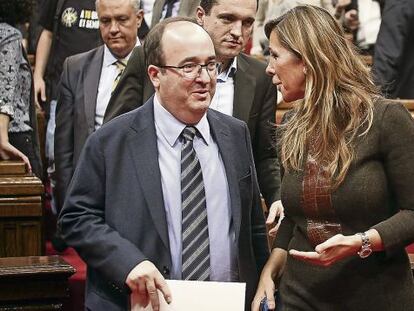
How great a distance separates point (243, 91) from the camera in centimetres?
427

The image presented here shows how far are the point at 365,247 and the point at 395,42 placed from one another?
10.9ft

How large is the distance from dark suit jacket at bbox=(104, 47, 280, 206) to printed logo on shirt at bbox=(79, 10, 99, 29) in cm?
227

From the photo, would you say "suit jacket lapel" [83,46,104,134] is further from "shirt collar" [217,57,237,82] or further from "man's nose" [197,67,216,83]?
"man's nose" [197,67,216,83]

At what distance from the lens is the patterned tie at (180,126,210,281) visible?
3.10m

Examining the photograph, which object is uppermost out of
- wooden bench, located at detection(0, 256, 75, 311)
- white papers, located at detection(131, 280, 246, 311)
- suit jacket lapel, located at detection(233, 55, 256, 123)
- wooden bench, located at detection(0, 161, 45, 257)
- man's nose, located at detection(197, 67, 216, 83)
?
man's nose, located at detection(197, 67, 216, 83)

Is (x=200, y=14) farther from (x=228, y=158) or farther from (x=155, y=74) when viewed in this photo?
(x=228, y=158)

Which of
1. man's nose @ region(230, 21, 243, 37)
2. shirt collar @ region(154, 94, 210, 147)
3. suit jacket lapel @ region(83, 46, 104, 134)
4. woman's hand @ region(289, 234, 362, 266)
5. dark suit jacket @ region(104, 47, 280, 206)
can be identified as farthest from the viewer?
suit jacket lapel @ region(83, 46, 104, 134)

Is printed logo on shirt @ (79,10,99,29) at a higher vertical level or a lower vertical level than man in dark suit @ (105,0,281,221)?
lower

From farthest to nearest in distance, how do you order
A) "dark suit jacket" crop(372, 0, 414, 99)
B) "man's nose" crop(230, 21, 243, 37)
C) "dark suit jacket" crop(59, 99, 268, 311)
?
"dark suit jacket" crop(372, 0, 414, 99), "man's nose" crop(230, 21, 243, 37), "dark suit jacket" crop(59, 99, 268, 311)

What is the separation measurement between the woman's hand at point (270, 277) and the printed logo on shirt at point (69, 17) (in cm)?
359

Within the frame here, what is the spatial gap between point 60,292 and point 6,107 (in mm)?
1517

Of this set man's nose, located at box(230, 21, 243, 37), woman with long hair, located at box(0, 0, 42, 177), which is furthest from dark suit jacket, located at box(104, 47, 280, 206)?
woman with long hair, located at box(0, 0, 42, 177)

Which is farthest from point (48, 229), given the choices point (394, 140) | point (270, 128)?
point (394, 140)

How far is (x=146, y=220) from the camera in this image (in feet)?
10.2
